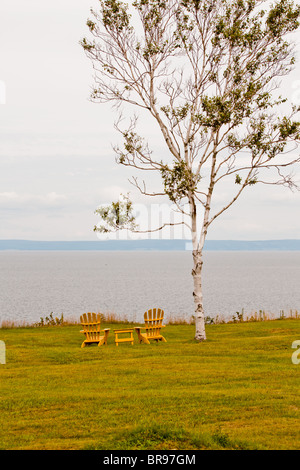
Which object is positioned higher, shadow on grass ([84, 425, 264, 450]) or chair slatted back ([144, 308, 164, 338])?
shadow on grass ([84, 425, 264, 450])

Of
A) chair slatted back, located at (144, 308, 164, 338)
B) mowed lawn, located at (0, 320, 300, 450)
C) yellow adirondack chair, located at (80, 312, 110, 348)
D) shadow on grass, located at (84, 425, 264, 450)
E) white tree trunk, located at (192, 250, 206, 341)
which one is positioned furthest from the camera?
chair slatted back, located at (144, 308, 164, 338)

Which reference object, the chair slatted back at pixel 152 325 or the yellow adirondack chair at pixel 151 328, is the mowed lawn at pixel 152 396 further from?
the chair slatted back at pixel 152 325

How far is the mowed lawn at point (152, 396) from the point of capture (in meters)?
6.63

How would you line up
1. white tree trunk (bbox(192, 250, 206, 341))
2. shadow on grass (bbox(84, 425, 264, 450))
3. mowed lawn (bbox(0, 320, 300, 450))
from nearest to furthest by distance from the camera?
shadow on grass (bbox(84, 425, 264, 450)) → mowed lawn (bbox(0, 320, 300, 450)) → white tree trunk (bbox(192, 250, 206, 341))

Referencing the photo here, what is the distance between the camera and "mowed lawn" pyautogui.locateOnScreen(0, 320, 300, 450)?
6629 mm

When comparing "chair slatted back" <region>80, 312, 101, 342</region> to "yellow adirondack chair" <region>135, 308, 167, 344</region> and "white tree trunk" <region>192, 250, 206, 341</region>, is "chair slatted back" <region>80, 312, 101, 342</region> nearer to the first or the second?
"yellow adirondack chair" <region>135, 308, 167, 344</region>

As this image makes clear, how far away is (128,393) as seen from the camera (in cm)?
961

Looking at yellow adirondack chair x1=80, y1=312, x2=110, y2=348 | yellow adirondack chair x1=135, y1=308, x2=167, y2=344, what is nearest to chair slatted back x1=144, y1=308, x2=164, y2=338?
yellow adirondack chair x1=135, y1=308, x2=167, y2=344

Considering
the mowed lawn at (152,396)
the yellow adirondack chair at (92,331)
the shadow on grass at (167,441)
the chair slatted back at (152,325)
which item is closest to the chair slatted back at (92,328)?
the yellow adirondack chair at (92,331)

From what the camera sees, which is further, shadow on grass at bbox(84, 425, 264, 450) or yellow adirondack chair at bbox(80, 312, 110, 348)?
yellow adirondack chair at bbox(80, 312, 110, 348)

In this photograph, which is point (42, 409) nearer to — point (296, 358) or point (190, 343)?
point (296, 358)

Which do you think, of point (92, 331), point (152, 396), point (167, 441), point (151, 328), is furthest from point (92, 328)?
point (167, 441)
